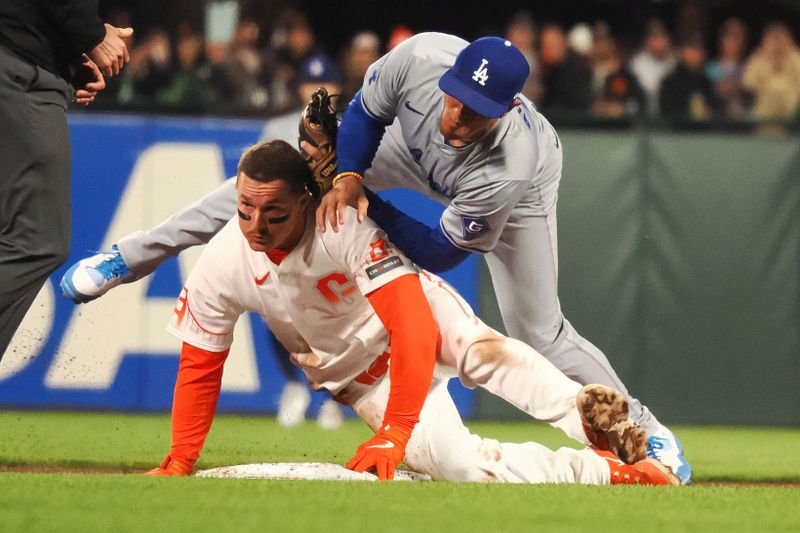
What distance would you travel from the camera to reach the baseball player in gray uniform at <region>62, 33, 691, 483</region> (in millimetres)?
4680

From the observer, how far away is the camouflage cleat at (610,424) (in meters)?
4.46

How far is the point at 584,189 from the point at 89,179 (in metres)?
3.40

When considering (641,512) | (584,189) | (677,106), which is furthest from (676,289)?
(641,512)

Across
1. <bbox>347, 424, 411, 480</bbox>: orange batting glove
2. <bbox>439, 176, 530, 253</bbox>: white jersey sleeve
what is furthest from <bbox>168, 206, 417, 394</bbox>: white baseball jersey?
<bbox>347, 424, 411, 480</bbox>: orange batting glove

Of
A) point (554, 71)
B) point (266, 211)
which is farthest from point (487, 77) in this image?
point (554, 71)

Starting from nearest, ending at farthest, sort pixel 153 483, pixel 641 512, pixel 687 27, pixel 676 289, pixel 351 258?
pixel 641 512 < pixel 153 483 < pixel 351 258 < pixel 676 289 < pixel 687 27

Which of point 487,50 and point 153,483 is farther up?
point 487,50

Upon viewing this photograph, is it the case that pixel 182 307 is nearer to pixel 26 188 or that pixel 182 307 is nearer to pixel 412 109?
pixel 26 188

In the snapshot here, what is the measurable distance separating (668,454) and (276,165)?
2.13m

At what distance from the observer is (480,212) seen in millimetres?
4797

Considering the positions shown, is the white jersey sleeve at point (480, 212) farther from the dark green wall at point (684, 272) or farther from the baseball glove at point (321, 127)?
the dark green wall at point (684, 272)

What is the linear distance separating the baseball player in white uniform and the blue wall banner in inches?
127

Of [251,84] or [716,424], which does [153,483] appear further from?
[251,84]

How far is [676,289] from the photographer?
8453 mm
